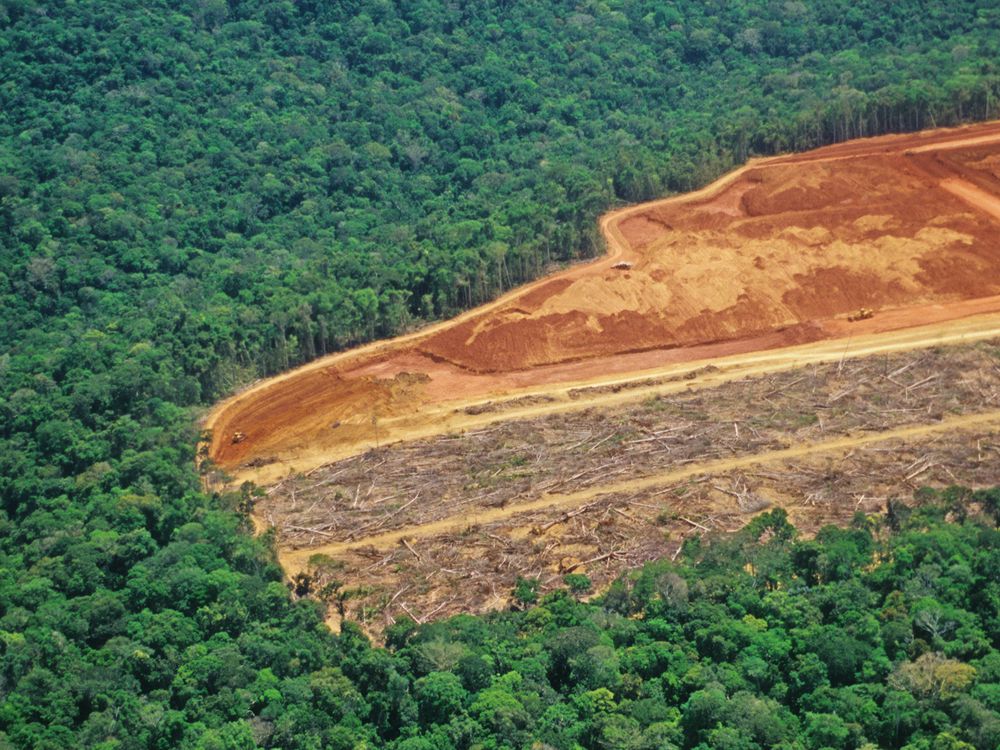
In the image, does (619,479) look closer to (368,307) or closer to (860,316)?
(368,307)

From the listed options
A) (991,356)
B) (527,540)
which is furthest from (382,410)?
(991,356)

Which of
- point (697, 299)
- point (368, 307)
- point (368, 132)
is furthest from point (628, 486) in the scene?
point (368, 132)

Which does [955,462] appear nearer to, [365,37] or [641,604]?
[641,604]

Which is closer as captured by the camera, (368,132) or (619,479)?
(619,479)

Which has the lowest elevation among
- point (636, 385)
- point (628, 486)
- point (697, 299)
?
point (628, 486)

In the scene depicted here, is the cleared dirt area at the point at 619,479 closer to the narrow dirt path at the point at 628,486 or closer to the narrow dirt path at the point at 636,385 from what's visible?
the narrow dirt path at the point at 628,486

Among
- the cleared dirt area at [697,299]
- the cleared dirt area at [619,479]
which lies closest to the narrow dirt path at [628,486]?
the cleared dirt area at [619,479]
